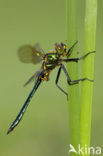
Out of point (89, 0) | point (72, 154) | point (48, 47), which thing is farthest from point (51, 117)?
point (89, 0)

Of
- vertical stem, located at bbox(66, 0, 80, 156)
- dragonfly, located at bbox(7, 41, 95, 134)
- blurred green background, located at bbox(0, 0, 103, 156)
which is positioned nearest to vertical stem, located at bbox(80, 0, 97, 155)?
vertical stem, located at bbox(66, 0, 80, 156)

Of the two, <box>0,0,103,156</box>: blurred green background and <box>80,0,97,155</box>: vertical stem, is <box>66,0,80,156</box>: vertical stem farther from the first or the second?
<box>0,0,103,156</box>: blurred green background

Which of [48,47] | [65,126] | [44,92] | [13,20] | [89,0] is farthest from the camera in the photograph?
[13,20]

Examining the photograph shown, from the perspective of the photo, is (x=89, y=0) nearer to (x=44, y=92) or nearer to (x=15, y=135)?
(x=15, y=135)

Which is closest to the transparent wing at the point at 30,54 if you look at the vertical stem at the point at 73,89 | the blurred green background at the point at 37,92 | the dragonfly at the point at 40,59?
the dragonfly at the point at 40,59

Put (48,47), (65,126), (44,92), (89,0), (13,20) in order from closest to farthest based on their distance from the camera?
(89,0)
(65,126)
(44,92)
(48,47)
(13,20)

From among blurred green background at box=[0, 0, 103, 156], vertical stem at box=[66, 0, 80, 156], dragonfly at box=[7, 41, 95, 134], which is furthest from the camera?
blurred green background at box=[0, 0, 103, 156]
